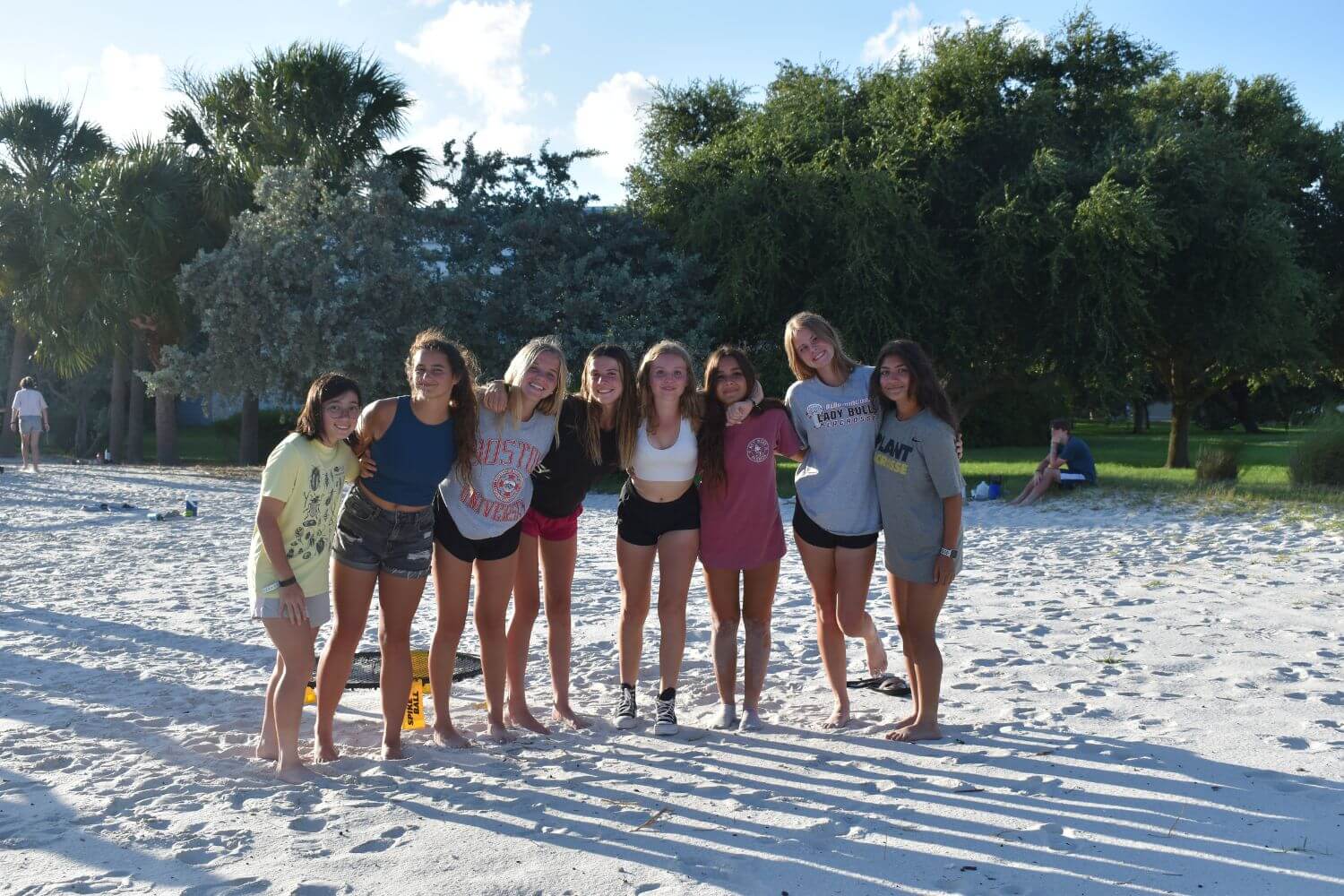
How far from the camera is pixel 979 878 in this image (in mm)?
3340

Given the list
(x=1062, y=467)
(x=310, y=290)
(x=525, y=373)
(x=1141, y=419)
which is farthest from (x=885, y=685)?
(x=1141, y=419)

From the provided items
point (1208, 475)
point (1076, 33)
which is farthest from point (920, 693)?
point (1076, 33)

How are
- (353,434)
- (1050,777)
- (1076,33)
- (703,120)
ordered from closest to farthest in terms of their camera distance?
(1050,777) → (353,434) → (1076,33) → (703,120)

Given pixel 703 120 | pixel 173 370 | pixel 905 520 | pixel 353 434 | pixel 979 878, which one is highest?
pixel 703 120

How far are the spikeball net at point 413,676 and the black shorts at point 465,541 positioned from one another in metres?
0.56

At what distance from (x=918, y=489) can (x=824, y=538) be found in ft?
1.56

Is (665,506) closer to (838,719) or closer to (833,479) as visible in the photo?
(833,479)

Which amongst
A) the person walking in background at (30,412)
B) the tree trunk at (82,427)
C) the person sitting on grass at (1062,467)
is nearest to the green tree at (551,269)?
the person sitting on grass at (1062,467)

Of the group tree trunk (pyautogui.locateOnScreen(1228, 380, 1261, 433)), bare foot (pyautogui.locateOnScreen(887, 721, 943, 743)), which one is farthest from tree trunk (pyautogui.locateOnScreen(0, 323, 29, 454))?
tree trunk (pyautogui.locateOnScreen(1228, 380, 1261, 433))

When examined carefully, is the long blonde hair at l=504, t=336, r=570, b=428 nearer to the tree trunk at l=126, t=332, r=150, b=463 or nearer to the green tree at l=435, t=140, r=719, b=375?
the green tree at l=435, t=140, r=719, b=375

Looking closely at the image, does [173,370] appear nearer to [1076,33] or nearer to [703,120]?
[703,120]

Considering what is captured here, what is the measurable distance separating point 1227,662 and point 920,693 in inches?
84.8

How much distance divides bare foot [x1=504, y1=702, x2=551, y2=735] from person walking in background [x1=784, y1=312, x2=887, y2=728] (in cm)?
132

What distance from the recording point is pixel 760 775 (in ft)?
14.3
